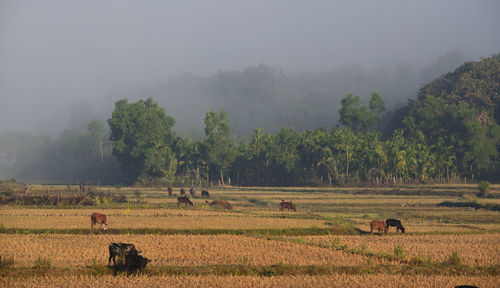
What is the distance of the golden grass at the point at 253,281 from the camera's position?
14.6 metres

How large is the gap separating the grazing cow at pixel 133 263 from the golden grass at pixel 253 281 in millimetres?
339

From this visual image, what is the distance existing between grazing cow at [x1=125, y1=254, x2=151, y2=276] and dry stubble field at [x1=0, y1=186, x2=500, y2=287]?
0.33 m

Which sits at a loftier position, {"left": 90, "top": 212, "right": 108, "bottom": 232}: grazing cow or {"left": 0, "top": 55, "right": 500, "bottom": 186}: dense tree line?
{"left": 0, "top": 55, "right": 500, "bottom": 186}: dense tree line

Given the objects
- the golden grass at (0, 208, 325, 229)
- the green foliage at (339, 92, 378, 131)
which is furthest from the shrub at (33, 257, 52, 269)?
the green foliage at (339, 92, 378, 131)

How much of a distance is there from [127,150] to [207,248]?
6779 cm

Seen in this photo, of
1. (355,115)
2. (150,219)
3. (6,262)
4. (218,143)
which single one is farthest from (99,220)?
(355,115)

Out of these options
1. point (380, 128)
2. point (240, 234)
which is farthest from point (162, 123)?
point (240, 234)

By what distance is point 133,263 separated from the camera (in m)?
15.8

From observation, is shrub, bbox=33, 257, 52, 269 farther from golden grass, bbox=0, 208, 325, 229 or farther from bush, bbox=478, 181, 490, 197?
bush, bbox=478, 181, 490, 197

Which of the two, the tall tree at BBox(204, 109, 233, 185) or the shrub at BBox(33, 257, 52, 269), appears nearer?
the shrub at BBox(33, 257, 52, 269)

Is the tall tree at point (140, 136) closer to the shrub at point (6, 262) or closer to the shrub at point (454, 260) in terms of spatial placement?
the shrub at point (6, 262)

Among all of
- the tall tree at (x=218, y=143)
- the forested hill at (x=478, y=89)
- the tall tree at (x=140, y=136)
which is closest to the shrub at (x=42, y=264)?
the tall tree at (x=140, y=136)

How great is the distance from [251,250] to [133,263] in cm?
556

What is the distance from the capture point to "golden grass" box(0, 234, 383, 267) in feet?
58.6
